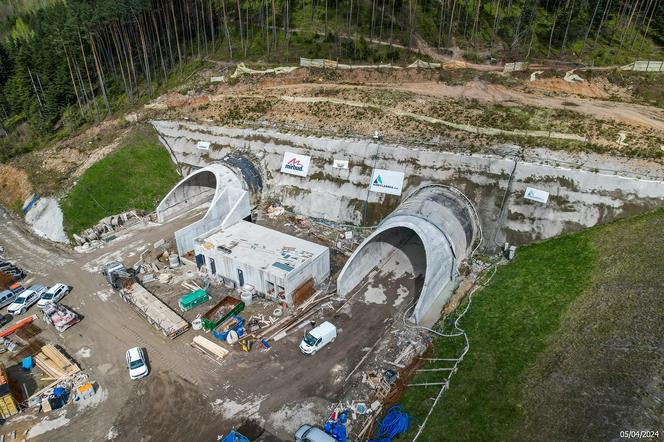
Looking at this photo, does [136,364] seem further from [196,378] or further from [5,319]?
[5,319]

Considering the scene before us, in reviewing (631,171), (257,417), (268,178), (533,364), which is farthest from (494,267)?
(268,178)

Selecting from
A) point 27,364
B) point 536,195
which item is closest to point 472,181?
point 536,195

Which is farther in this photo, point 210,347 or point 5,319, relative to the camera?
point 5,319

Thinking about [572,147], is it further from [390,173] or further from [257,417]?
[257,417]

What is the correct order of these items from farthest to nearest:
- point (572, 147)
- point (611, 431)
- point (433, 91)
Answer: point (433, 91) → point (572, 147) → point (611, 431)

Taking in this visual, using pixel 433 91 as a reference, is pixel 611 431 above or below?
below
